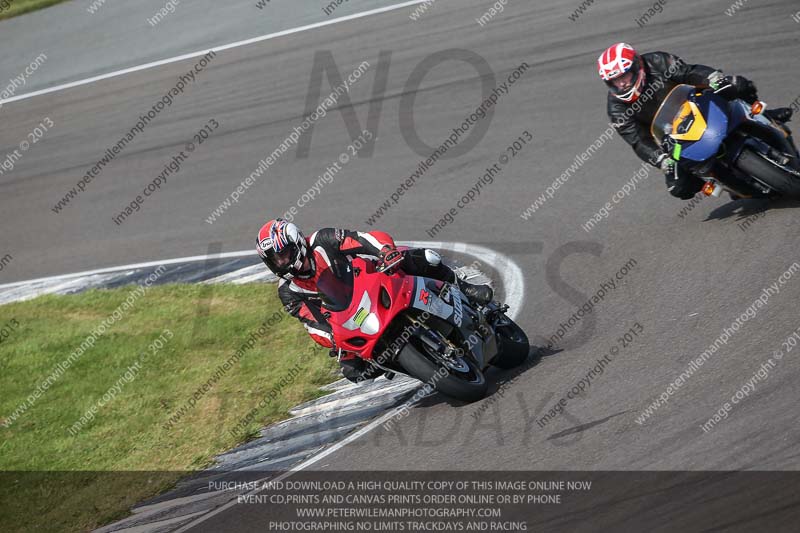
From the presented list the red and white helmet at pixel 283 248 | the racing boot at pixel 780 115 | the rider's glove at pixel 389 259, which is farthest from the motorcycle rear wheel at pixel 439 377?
the racing boot at pixel 780 115

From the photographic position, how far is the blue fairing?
28.6 feet

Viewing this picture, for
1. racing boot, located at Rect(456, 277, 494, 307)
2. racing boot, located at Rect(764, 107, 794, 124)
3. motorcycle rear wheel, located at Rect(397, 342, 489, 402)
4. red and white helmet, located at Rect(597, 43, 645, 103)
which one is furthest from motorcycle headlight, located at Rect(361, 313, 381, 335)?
racing boot, located at Rect(764, 107, 794, 124)

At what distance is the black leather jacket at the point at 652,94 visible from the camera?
9484 mm

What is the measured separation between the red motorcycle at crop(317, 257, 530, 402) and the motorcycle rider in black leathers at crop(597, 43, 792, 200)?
2.75 m

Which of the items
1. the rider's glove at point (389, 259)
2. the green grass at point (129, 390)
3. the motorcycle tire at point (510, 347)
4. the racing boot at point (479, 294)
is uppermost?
the rider's glove at point (389, 259)

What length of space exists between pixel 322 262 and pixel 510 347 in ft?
6.07

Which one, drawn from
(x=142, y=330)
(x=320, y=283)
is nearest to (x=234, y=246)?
(x=142, y=330)

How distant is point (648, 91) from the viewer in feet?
31.3

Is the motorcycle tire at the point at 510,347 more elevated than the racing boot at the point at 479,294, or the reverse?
the racing boot at the point at 479,294

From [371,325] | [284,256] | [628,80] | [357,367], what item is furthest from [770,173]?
[284,256]

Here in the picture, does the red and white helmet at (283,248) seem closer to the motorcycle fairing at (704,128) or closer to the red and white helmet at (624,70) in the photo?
the red and white helmet at (624,70)

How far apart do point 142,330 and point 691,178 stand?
7133 mm

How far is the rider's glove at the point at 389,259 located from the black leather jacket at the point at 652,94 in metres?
3.18

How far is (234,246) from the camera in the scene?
13.8 meters
